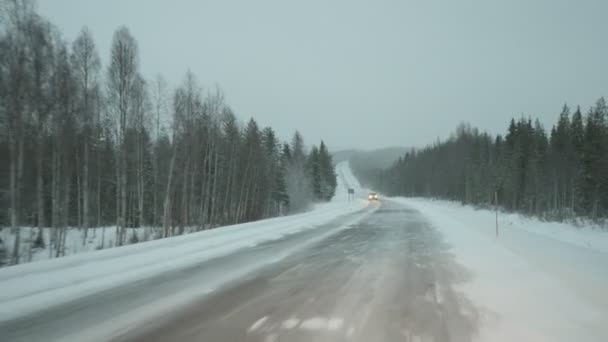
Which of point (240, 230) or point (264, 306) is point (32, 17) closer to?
point (240, 230)

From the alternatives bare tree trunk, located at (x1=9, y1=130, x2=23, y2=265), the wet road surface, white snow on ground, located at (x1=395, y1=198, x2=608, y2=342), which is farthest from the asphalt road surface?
bare tree trunk, located at (x1=9, y1=130, x2=23, y2=265)

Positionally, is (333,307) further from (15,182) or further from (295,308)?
(15,182)

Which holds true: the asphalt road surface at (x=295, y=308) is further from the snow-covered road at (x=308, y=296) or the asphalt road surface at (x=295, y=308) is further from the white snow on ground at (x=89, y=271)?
the white snow on ground at (x=89, y=271)

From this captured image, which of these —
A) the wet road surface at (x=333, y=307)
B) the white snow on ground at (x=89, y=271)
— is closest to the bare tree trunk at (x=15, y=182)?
the white snow on ground at (x=89, y=271)

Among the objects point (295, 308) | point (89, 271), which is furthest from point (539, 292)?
point (89, 271)

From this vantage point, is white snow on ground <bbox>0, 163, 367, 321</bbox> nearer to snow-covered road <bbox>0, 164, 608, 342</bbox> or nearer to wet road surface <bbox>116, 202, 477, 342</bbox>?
snow-covered road <bbox>0, 164, 608, 342</bbox>

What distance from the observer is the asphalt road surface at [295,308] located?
13.0ft

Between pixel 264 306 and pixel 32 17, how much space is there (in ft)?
48.4

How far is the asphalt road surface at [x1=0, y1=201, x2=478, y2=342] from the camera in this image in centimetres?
397

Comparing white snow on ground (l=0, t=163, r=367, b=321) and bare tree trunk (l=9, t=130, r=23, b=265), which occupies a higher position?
bare tree trunk (l=9, t=130, r=23, b=265)

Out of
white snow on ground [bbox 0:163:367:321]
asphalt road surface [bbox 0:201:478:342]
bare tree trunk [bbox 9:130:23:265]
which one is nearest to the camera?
asphalt road surface [bbox 0:201:478:342]

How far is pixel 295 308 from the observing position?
494 cm

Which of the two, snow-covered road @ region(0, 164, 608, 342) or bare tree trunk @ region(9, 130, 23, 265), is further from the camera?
bare tree trunk @ region(9, 130, 23, 265)

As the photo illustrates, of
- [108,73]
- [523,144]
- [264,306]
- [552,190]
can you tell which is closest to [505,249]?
[264,306]
